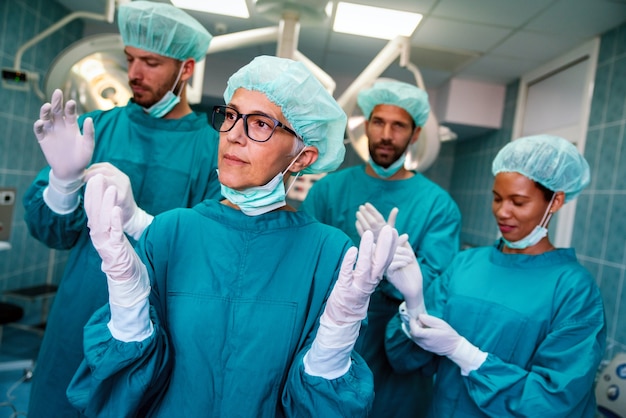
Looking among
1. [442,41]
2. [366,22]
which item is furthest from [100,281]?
[442,41]

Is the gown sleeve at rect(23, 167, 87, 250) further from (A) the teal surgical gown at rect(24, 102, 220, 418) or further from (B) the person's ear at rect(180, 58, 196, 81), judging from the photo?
(B) the person's ear at rect(180, 58, 196, 81)

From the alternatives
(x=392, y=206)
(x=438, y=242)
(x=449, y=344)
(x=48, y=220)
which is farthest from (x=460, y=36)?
(x=48, y=220)

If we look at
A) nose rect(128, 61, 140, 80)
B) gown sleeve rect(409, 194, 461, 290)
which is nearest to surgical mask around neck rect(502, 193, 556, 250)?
gown sleeve rect(409, 194, 461, 290)

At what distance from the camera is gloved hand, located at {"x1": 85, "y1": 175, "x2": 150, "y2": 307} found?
84cm

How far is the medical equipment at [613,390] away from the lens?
6.57ft

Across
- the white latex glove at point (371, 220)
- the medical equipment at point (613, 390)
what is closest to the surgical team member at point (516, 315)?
the white latex glove at point (371, 220)

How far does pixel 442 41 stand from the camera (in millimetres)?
3920

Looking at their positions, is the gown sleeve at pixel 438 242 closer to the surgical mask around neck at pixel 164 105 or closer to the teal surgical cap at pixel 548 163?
the teal surgical cap at pixel 548 163

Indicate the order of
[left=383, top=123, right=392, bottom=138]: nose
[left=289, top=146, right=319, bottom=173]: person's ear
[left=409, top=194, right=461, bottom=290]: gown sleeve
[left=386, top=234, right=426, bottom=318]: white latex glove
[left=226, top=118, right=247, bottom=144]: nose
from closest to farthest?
[left=226, top=118, right=247, bottom=144]: nose < [left=289, top=146, right=319, bottom=173]: person's ear < [left=386, top=234, right=426, bottom=318]: white latex glove < [left=409, top=194, right=461, bottom=290]: gown sleeve < [left=383, top=123, right=392, bottom=138]: nose

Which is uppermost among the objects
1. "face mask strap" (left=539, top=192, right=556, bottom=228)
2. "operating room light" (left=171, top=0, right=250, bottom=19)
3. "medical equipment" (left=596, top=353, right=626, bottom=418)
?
"operating room light" (left=171, top=0, right=250, bottom=19)

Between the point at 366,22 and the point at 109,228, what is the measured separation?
321 centimetres

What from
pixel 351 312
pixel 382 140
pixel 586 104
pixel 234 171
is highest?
pixel 586 104

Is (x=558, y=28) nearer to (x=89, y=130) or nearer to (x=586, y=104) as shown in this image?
(x=586, y=104)

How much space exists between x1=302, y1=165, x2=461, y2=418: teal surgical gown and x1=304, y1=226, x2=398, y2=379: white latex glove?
78 cm
